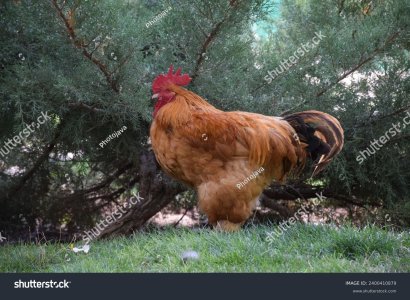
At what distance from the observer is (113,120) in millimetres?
5258

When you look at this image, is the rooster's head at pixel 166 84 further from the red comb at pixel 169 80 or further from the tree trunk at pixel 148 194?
the tree trunk at pixel 148 194

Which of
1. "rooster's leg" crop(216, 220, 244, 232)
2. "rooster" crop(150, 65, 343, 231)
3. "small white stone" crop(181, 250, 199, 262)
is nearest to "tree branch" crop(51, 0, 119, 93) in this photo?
"rooster" crop(150, 65, 343, 231)

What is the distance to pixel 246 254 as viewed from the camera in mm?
3850

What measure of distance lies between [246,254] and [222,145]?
970mm

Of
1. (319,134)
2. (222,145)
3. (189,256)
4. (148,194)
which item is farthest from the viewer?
(148,194)

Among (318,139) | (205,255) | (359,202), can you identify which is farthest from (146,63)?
(359,202)

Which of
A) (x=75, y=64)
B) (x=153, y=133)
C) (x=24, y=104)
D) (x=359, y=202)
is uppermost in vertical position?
(x=75, y=64)

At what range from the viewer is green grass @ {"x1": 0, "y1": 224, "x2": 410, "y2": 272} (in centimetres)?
363

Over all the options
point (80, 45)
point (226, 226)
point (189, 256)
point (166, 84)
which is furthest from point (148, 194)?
point (189, 256)

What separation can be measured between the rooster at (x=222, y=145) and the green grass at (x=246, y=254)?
31 centimetres

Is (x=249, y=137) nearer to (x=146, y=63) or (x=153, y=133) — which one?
(x=153, y=133)

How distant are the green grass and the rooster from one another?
1.02 feet

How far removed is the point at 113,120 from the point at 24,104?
87cm

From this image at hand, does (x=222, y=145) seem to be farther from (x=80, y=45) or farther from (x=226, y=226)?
(x=80, y=45)
